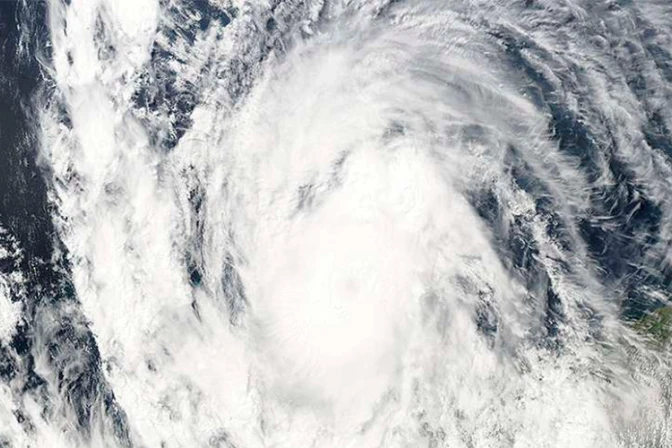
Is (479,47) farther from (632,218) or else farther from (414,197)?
(632,218)

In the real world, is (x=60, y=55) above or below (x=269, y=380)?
above

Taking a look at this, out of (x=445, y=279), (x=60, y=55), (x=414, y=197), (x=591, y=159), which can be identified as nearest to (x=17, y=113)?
(x=60, y=55)

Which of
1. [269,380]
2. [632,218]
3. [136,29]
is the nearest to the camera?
[632,218]

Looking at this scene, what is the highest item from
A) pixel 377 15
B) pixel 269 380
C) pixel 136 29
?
pixel 377 15

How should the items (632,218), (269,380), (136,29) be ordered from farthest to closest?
(136,29) → (269,380) → (632,218)

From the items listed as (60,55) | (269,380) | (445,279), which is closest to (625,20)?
(445,279)

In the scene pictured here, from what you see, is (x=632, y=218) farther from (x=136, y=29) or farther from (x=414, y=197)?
(x=136, y=29)

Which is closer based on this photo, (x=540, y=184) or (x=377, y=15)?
(x=540, y=184)
